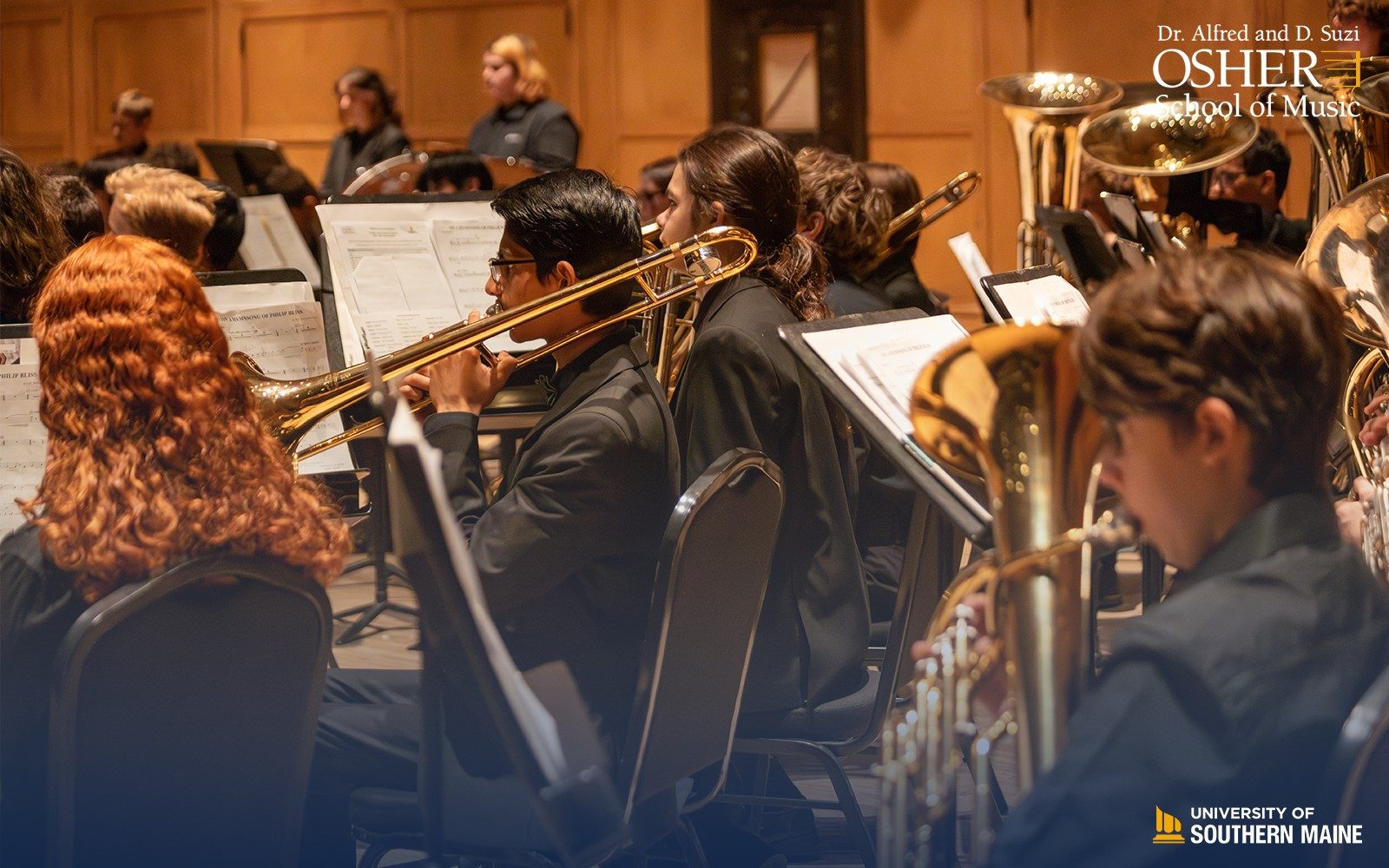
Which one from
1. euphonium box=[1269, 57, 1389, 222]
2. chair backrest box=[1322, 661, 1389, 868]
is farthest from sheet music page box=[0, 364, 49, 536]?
euphonium box=[1269, 57, 1389, 222]

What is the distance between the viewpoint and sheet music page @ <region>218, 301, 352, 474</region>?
2.25 meters

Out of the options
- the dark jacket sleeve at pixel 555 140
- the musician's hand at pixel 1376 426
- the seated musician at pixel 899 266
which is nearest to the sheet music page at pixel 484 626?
the musician's hand at pixel 1376 426

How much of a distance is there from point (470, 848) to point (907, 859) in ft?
2.22

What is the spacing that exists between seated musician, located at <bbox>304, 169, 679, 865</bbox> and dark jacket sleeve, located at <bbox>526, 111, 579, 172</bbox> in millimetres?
3840

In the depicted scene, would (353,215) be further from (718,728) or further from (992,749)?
(992,749)

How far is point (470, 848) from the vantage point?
1617mm

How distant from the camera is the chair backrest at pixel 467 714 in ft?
3.92

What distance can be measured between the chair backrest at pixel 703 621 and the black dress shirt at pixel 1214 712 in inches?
24.2

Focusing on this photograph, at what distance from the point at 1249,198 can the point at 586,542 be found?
11.1 feet

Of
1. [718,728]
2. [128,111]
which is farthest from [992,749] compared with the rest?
[128,111]

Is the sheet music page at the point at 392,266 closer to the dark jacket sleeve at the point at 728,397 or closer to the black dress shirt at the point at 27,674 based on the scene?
the dark jacket sleeve at the point at 728,397

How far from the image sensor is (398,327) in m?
2.48

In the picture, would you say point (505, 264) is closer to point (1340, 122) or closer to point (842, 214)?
point (842, 214)

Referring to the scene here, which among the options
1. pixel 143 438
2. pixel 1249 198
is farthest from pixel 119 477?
pixel 1249 198
